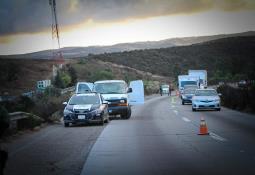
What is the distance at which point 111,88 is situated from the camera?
117 ft

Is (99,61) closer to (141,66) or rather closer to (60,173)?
(141,66)

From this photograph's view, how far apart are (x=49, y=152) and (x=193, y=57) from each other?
134 metres

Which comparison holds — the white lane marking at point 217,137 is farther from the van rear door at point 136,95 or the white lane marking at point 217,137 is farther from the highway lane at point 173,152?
the van rear door at point 136,95

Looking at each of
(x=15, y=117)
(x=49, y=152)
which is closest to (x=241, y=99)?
(x=15, y=117)

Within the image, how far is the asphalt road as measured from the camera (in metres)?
13.4

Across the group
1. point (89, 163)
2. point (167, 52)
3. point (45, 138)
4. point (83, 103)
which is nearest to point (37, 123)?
point (83, 103)

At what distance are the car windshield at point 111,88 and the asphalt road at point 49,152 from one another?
33.6ft

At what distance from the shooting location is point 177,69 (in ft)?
469

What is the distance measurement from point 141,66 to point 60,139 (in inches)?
5027

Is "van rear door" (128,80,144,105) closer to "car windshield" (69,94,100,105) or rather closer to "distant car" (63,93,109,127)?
"car windshield" (69,94,100,105)

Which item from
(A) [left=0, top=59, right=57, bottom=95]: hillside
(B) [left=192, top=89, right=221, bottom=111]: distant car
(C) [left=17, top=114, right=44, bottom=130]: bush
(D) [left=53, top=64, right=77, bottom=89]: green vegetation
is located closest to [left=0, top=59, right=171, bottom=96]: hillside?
(A) [left=0, top=59, right=57, bottom=95]: hillside

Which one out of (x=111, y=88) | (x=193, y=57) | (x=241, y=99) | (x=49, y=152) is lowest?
(x=241, y=99)

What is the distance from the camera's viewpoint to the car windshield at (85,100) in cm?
2972

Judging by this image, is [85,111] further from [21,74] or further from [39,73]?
[39,73]
